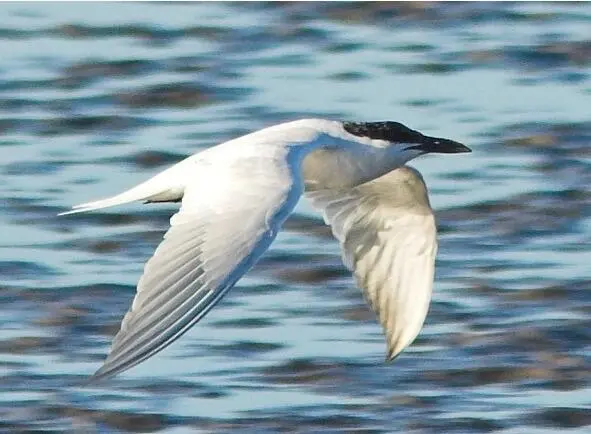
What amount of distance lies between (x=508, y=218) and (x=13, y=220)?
8.65ft

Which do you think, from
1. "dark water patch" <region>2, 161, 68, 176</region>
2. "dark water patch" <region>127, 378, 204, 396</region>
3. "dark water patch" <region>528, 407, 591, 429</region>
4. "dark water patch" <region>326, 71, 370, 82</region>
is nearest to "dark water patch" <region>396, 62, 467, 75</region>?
"dark water patch" <region>326, 71, 370, 82</region>

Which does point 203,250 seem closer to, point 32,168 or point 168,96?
point 32,168

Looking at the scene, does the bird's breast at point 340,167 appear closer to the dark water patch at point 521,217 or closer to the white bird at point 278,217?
the white bird at point 278,217

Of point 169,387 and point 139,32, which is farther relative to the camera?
point 139,32

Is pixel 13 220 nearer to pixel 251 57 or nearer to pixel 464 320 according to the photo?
pixel 464 320

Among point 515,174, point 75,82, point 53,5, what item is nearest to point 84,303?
point 515,174

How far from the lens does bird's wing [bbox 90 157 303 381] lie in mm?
6602

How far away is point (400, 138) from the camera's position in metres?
8.47

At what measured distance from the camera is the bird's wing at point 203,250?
660cm

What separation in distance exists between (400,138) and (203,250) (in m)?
1.70

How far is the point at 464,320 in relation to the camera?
10008 millimetres

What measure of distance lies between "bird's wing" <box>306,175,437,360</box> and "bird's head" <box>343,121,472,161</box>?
332mm

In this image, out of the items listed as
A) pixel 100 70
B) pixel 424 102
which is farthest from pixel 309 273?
pixel 100 70

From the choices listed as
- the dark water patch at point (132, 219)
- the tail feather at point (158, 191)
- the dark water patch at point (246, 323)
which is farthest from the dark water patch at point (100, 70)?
the tail feather at point (158, 191)
